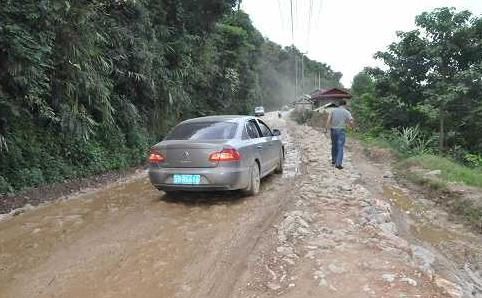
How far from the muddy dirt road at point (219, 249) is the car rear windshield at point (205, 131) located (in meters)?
1.12

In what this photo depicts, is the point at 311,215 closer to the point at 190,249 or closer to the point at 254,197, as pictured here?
the point at 254,197

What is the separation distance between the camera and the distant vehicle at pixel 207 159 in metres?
7.26

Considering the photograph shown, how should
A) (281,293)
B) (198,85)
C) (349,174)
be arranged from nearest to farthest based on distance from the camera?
(281,293) → (349,174) → (198,85)

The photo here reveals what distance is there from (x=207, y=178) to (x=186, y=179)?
1.19 feet

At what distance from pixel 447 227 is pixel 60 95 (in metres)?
8.25

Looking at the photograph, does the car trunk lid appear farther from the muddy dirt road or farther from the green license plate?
the muddy dirt road

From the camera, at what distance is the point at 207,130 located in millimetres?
7934

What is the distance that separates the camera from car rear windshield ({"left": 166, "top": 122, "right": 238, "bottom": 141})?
306 inches

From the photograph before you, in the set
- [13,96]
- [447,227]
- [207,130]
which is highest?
[13,96]

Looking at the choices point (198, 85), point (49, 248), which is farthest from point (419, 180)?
point (198, 85)

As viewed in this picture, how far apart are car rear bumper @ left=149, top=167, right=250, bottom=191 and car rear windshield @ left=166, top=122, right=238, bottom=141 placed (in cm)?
67

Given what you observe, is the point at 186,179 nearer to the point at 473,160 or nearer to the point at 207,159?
the point at 207,159

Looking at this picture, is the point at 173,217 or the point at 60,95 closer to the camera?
the point at 173,217

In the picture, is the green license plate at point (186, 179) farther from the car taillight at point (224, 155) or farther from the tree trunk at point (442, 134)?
the tree trunk at point (442, 134)
